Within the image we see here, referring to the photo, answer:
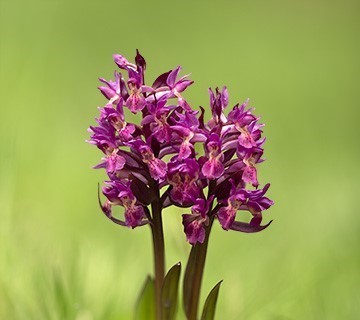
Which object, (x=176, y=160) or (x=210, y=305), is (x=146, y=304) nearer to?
(x=210, y=305)

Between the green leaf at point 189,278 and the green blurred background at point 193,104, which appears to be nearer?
the green leaf at point 189,278

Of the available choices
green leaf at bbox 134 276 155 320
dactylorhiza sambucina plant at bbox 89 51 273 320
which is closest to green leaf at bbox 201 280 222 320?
dactylorhiza sambucina plant at bbox 89 51 273 320

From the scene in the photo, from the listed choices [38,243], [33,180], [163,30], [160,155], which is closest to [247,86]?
[163,30]

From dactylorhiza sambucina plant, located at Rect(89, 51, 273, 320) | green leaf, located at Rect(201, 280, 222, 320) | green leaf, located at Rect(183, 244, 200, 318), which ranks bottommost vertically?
green leaf, located at Rect(201, 280, 222, 320)

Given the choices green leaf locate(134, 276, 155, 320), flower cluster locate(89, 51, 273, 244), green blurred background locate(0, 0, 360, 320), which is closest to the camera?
flower cluster locate(89, 51, 273, 244)

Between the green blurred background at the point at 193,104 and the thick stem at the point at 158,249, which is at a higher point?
the green blurred background at the point at 193,104

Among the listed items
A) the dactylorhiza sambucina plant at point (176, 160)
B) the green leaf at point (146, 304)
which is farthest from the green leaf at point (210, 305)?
the green leaf at point (146, 304)

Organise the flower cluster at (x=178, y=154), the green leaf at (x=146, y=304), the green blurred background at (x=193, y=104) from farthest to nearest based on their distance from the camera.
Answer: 1. the green blurred background at (x=193, y=104)
2. the green leaf at (x=146, y=304)
3. the flower cluster at (x=178, y=154)

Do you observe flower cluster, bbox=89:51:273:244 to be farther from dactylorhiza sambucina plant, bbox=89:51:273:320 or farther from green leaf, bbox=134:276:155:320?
green leaf, bbox=134:276:155:320

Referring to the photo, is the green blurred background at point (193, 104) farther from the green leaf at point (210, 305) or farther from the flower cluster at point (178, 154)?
the flower cluster at point (178, 154)
